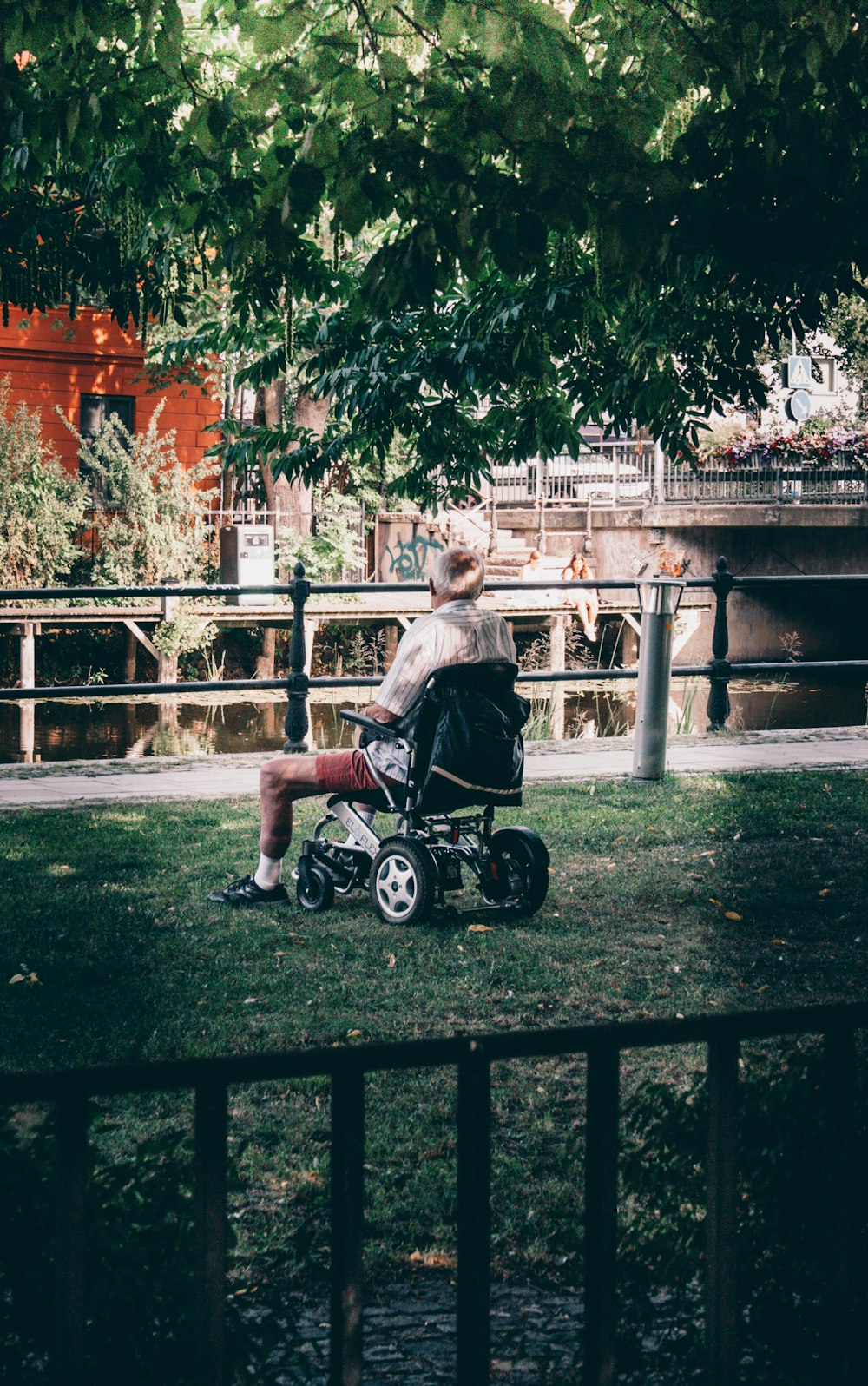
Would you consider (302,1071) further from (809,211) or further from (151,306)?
(151,306)

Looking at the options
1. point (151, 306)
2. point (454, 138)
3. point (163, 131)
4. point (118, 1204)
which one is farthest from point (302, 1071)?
point (151, 306)

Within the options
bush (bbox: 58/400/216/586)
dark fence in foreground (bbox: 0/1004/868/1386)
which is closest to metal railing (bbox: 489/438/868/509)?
bush (bbox: 58/400/216/586)

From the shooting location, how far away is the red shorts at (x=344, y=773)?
19.6 feet

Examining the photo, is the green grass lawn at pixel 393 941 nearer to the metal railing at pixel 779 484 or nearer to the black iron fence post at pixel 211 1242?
the black iron fence post at pixel 211 1242

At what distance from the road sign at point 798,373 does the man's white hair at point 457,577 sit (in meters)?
29.0

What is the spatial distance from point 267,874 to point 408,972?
1137 mm

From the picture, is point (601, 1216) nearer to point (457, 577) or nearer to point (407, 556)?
point (457, 577)

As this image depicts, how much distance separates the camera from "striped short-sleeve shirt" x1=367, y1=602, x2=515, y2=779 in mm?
5723

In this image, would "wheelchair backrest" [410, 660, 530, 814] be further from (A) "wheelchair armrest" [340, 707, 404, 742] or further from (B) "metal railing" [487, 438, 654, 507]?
(B) "metal railing" [487, 438, 654, 507]

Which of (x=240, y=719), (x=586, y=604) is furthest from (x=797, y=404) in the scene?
(x=240, y=719)

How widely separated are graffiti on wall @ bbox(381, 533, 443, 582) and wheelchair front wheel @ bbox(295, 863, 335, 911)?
24185 millimetres

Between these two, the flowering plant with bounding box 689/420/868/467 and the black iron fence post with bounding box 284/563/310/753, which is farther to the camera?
the flowering plant with bounding box 689/420/868/467

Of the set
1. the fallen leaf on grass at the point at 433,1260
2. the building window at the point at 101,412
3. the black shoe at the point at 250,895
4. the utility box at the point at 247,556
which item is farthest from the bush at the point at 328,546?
the fallen leaf on grass at the point at 433,1260

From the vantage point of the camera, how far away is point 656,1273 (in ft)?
7.51
